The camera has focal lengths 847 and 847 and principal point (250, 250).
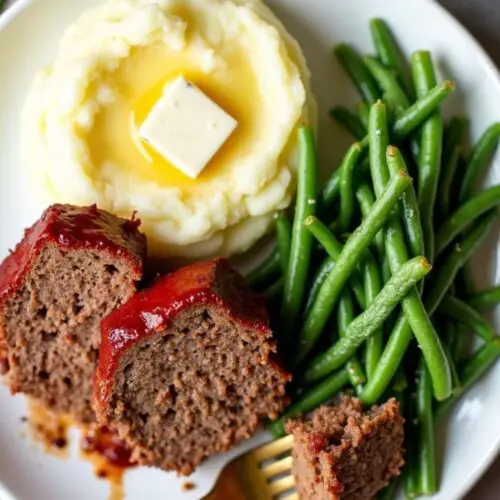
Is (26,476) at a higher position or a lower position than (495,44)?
lower

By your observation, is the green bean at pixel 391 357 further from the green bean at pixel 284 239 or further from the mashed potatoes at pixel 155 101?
the mashed potatoes at pixel 155 101

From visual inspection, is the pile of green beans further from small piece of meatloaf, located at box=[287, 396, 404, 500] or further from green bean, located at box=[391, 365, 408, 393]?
small piece of meatloaf, located at box=[287, 396, 404, 500]

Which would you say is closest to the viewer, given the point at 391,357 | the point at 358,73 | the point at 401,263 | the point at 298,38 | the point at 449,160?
the point at 401,263

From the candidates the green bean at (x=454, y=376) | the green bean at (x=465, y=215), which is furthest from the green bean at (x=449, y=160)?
the green bean at (x=454, y=376)

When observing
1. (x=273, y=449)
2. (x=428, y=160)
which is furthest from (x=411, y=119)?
(x=273, y=449)

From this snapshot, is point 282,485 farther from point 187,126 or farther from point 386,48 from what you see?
point 386,48

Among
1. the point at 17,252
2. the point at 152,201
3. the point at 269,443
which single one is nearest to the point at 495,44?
the point at 152,201

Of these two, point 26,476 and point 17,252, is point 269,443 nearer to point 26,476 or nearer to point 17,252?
point 26,476
